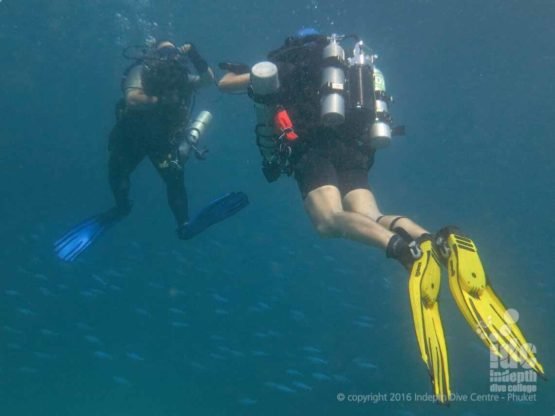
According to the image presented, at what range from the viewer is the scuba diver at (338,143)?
169 inches

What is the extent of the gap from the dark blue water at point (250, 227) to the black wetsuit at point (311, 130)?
9084mm

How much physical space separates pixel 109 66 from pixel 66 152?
6654mm

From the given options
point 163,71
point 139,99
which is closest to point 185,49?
point 163,71

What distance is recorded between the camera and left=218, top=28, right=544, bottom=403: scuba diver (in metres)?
4.29

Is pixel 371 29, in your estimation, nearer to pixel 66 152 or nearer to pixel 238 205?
pixel 66 152

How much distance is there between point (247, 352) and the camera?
790 inches

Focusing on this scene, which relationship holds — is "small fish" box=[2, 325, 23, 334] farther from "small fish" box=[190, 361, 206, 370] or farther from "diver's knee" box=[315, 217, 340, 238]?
"diver's knee" box=[315, 217, 340, 238]

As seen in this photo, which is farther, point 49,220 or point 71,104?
point 71,104

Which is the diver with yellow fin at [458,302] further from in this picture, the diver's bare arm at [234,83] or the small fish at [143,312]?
the small fish at [143,312]

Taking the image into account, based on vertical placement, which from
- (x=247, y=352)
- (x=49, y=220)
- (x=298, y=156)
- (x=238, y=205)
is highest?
(x=49, y=220)

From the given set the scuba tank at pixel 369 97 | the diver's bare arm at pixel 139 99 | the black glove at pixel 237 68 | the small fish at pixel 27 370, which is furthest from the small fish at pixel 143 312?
the scuba tank at pixel 369 97

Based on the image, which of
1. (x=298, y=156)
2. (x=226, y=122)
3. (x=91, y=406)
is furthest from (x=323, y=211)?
(x=226, y=122)

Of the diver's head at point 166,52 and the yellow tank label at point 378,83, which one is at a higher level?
the diver's head at point 166,52

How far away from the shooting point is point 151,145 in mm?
8672
